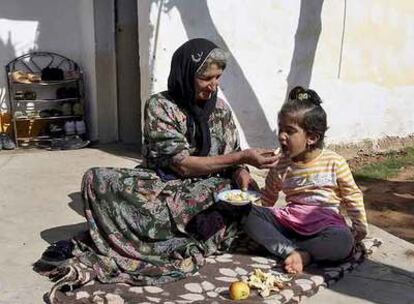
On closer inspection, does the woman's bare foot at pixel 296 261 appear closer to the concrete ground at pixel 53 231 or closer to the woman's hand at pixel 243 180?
the concrete ground at pixel 53 231

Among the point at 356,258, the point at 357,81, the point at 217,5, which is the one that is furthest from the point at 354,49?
the point at 356,258

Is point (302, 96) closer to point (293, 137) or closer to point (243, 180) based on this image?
point (293, 137)

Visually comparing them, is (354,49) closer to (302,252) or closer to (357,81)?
(357,81)

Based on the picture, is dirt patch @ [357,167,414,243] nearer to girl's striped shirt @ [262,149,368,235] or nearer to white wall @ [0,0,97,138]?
girl's striped shirt @ [262,149,368,235]

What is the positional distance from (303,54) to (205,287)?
3.79 m

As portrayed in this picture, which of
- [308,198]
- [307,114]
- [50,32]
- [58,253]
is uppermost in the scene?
[50,32]

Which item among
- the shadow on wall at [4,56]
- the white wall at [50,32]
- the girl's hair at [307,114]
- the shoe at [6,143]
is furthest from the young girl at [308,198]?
the shadow on wall at [4,56]

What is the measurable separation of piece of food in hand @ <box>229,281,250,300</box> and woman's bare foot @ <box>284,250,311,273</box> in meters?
0.37

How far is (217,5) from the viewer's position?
5781 mm

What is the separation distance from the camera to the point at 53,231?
4.11 metres

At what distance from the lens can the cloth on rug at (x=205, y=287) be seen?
10.1 feet

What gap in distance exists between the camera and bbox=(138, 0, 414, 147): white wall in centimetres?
568

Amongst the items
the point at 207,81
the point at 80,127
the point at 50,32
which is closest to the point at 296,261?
the point at 207,81

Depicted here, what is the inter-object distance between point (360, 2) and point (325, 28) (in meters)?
0.55
